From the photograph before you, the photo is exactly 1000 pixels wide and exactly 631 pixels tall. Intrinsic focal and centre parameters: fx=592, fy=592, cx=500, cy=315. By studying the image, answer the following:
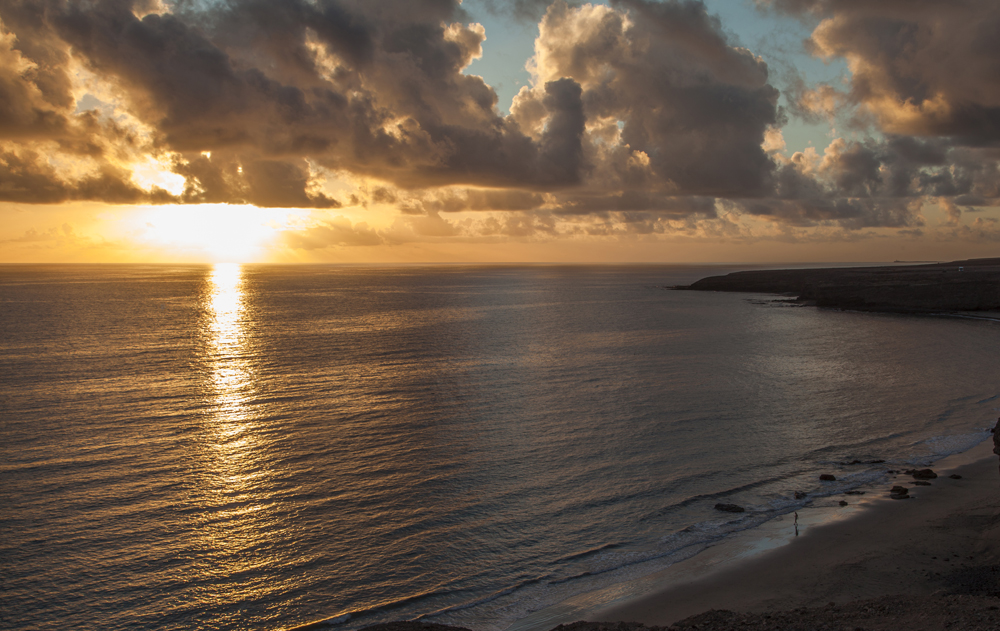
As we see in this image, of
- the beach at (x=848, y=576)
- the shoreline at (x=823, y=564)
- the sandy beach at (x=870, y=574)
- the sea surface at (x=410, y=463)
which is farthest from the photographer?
the sea surface at (x=410, y=463)

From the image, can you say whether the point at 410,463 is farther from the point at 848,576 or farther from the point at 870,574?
the point at 870,574

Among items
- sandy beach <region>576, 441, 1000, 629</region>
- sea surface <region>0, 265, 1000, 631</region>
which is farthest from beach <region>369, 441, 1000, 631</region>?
sea surface <region>0, 265, 1000, 631</region>

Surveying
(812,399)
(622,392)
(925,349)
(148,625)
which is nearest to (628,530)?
(148,625)

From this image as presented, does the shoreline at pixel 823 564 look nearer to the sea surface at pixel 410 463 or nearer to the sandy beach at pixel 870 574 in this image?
the sandy beach at pixel 870 574

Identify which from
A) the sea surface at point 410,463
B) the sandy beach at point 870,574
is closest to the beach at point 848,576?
the sandy beach at point 870,574

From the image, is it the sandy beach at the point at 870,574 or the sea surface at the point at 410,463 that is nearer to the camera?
the sandy beach at the point at 870,574

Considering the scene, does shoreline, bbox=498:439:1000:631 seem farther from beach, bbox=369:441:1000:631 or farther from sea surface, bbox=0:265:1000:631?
sea surface, bbox=0:265:1000:631

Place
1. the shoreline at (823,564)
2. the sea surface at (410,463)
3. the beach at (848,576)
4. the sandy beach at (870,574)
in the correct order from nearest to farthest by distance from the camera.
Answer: the beach at (848,576) < the sandy beach at (870,574) < the shoreline at (823,564) < the sea surface at (410,463)

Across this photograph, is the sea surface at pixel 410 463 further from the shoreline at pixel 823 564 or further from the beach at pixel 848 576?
the beach at pixel 848 576
